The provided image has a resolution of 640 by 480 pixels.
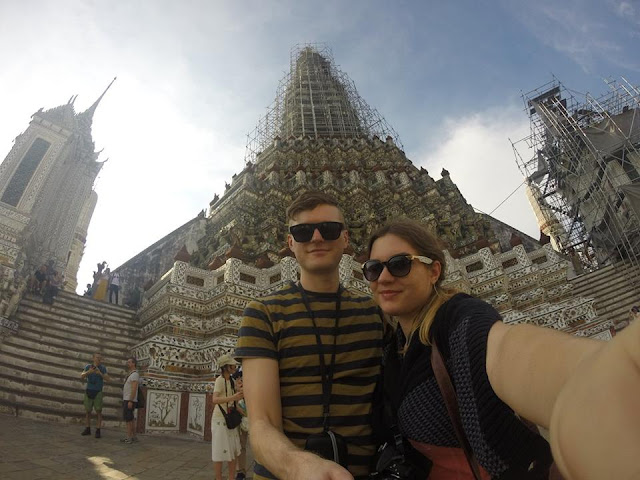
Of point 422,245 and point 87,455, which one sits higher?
point 422,245

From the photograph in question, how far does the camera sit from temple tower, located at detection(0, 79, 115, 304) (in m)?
10.9

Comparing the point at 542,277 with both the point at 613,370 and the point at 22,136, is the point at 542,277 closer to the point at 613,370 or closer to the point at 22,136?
the point at 613,370

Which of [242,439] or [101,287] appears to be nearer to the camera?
[242,439]

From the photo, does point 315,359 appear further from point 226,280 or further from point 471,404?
point 226,280

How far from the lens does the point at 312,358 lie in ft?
4.38

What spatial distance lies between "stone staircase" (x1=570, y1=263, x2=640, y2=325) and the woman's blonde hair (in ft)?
33.7

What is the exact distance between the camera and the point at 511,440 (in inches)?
35.4

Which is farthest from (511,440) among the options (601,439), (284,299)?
(284,299)

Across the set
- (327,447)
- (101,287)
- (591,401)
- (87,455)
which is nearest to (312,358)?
(327,447)

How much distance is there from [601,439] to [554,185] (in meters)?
26.2

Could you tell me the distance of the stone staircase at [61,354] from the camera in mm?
5844

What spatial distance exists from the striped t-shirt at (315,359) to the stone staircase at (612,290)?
10.5 m

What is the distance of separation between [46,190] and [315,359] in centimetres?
2333

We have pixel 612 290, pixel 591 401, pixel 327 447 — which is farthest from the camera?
pixel 612 290
